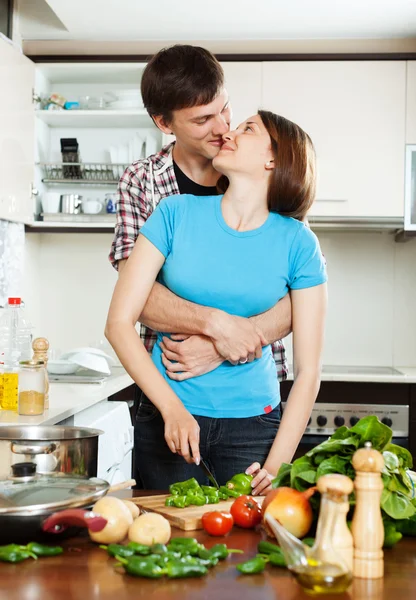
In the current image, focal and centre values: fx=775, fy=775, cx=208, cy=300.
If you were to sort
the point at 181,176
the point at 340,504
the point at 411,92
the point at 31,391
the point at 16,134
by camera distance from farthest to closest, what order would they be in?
the point at 411,92 < the point at 16,134 < the point at 31,391 < the point at 181,176 < the point at 340,504

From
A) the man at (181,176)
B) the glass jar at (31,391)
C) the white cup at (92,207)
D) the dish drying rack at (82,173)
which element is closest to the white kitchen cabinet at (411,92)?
the dish drying rack at (82,173)

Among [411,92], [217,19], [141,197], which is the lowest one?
[141,197]

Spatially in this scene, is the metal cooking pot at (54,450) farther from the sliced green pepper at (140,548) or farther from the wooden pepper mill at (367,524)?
the wooden pepper mill at (367,524)

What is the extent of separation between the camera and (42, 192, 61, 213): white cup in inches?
143

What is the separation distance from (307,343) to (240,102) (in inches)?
83.1

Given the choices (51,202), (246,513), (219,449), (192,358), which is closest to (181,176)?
(192,358)

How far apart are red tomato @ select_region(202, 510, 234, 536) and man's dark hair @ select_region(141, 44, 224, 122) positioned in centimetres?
102

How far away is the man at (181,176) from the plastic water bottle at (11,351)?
26.2 inches

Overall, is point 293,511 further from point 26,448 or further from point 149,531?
point 26,448

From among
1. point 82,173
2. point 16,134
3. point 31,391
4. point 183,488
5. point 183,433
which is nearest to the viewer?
point 183,488

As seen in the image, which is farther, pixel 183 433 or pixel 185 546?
pixel 183 433

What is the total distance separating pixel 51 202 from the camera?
3633 mm

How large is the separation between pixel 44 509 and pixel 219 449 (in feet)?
2.26

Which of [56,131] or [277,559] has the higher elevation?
[56,131]
